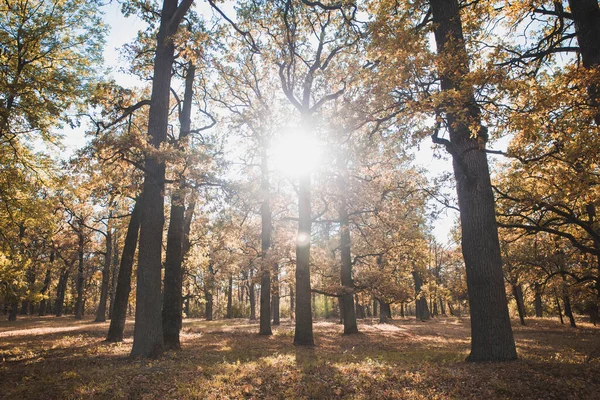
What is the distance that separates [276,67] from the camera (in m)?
17.8

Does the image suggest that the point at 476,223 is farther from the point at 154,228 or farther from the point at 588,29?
the point at 154,228

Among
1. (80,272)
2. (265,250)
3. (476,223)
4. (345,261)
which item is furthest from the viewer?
(80,272)

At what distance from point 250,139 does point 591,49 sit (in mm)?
17725

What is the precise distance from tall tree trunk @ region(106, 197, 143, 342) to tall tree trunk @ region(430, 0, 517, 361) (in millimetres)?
14373

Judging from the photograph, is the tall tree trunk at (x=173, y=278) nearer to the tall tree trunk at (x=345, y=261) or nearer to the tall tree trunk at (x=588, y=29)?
the tall tree trunk at (x=345, y=261)

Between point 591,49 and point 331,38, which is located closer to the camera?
point 591,49

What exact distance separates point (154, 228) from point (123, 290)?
7813 mm

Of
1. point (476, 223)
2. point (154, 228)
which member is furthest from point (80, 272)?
point (476, 223)

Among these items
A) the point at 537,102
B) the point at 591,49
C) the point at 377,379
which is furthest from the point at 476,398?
the point at 591,49

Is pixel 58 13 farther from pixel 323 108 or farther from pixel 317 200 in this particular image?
pixel 317 200

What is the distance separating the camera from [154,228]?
35.9 feet

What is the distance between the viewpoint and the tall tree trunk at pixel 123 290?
1608 centimetres

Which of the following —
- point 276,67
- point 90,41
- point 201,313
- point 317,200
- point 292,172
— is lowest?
point 201,313

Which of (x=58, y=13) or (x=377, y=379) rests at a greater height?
(x=58, y=13)
